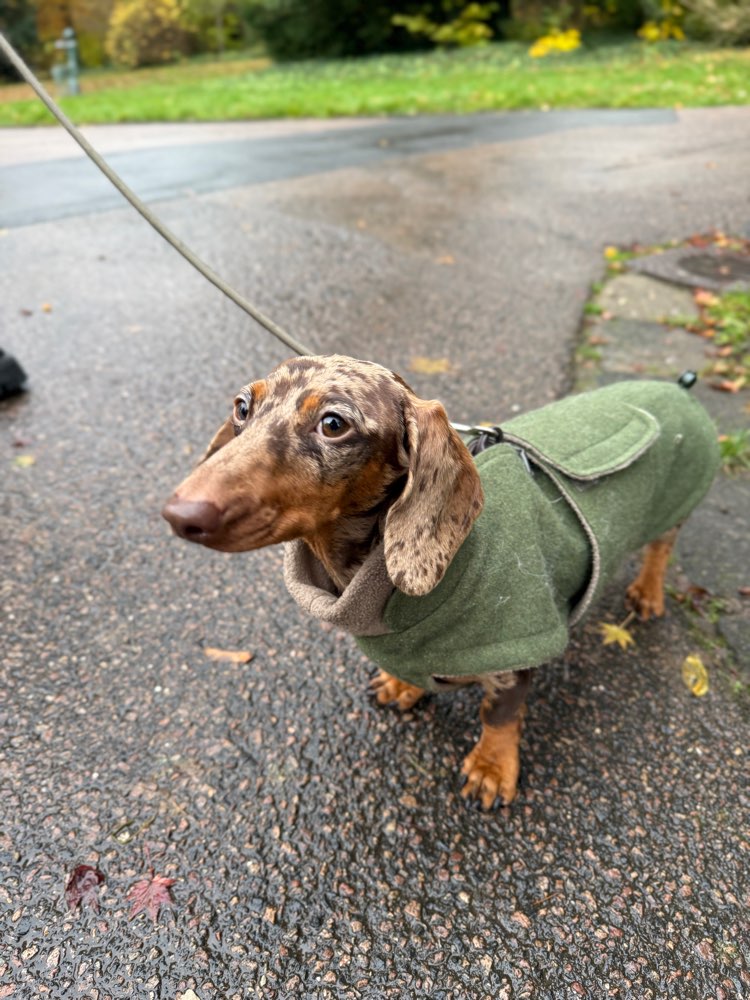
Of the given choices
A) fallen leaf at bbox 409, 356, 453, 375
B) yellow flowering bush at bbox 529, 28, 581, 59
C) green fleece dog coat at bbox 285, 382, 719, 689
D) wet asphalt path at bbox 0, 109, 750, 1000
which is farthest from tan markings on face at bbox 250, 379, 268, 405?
yellow flowering bush at bbox 529, 28, 581, 59

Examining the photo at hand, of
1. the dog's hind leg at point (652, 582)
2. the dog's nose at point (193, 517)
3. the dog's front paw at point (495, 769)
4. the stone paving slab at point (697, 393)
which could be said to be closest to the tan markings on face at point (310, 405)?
the dog's nose at point (193, 517)

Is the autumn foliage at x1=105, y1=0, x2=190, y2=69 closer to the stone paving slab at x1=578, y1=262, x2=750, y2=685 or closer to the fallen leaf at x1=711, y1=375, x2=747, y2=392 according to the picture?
the stone paving slab at x1=578, y1=262, x2=750, y2=685

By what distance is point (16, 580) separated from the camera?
299cm

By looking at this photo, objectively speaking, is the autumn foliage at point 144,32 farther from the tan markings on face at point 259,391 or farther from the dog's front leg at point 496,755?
the dog's front leg at point 496,755

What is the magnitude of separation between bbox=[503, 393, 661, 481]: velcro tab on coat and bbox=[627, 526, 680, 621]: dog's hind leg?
1.97 feet

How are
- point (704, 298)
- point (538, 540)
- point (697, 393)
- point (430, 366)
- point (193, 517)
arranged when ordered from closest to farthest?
point (193, 517) → point (538, 540) → point (697, 393) → point (430, 366) → point (704, 298)

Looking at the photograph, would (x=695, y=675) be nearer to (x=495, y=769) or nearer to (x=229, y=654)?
(x=495, y=769)

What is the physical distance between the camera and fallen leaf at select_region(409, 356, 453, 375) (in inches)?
181

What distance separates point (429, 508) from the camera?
171 cm

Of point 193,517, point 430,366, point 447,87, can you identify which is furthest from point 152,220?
point 447,87

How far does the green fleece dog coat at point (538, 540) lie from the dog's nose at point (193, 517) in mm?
481

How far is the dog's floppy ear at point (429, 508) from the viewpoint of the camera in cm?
169

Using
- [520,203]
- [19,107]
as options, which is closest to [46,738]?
[520,203]

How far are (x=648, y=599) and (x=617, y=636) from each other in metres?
0.21
